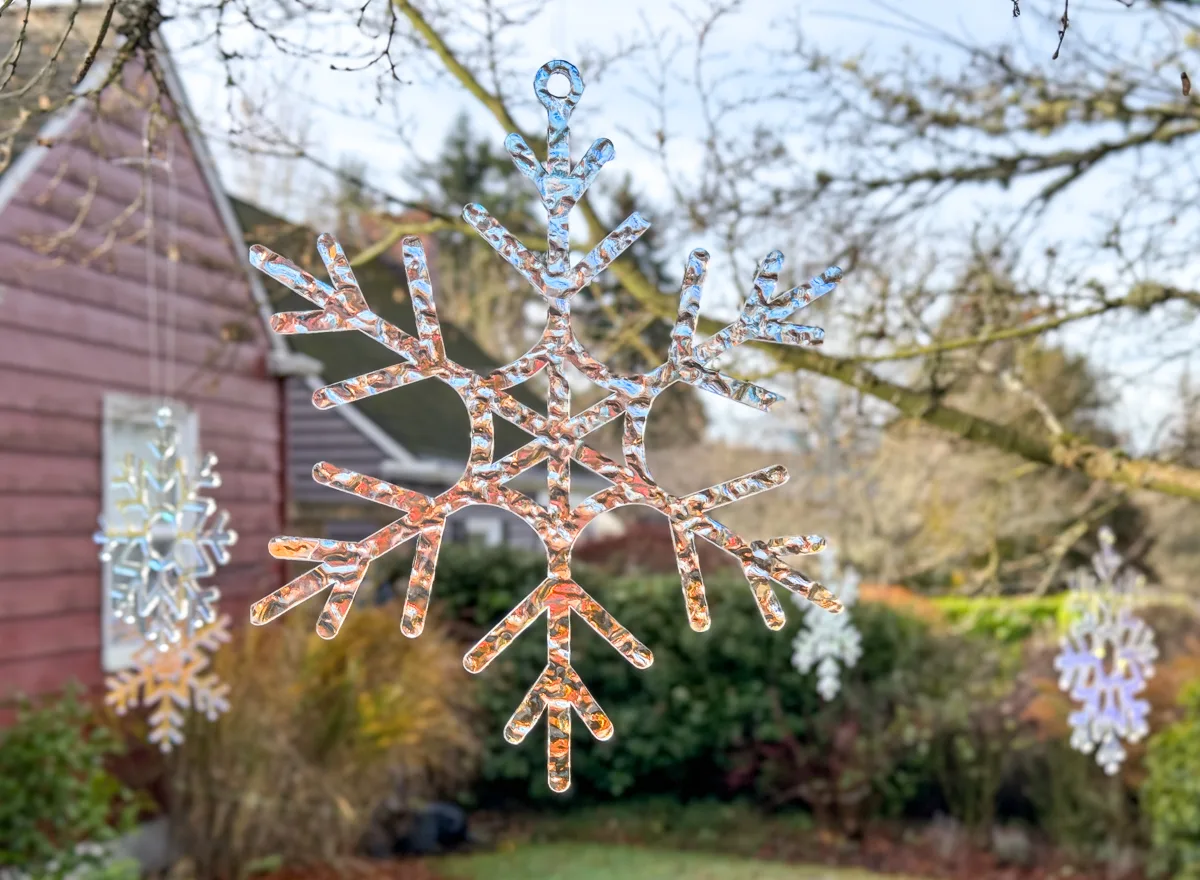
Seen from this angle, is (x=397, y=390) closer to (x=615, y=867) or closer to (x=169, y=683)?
(x=615, y=867)

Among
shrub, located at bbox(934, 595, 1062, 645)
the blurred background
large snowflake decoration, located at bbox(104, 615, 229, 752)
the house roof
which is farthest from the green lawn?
the house roof

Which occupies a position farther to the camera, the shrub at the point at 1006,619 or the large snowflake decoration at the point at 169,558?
the shrub at the point at 1006,619

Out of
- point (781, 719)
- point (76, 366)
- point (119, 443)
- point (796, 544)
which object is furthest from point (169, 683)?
point (781, 719)

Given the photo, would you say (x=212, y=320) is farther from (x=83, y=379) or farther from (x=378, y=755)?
(x=378, y=755)

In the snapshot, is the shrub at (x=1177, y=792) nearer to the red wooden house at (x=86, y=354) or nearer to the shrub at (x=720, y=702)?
the shrub at (x=720, y=702)

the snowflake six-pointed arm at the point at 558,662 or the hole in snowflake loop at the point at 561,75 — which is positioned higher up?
the hole in snowflake loop at the point at 561,75

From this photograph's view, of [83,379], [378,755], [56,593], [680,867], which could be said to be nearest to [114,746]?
[56,593]

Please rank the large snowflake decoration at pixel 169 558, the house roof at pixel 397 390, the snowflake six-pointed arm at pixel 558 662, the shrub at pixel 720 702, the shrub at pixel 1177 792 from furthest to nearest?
the house roof at pixel 397 390, the shrub at pixel 720 702, the shrub at pixel 1177 792, the large snowflake decoration at pixel 169 558, the snowflake six-pointed arm at pixel 558 662

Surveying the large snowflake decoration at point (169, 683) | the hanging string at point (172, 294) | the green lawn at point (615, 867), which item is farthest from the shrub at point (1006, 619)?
the large snowflake decoration at point (169, 683)
